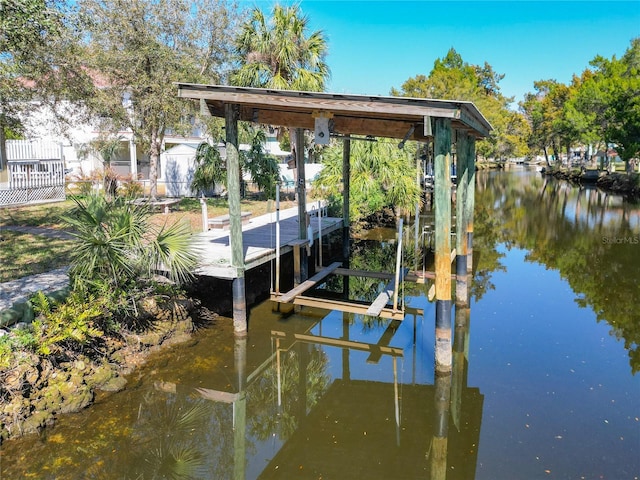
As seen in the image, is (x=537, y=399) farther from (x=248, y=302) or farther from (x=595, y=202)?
(x=595, y=202)

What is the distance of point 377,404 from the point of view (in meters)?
6.81

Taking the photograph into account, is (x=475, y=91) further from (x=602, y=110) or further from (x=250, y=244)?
(x=250, y=244)

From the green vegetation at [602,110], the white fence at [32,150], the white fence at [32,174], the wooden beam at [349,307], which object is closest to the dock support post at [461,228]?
the wooden beam at [349,307]

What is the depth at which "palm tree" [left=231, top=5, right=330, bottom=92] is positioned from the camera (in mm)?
20188

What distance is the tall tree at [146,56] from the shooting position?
15.2 metres

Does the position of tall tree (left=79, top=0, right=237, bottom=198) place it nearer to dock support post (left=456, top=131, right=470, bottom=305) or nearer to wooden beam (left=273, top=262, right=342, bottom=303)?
wooden beam (left=273, top=262, right=342, bottom=303)

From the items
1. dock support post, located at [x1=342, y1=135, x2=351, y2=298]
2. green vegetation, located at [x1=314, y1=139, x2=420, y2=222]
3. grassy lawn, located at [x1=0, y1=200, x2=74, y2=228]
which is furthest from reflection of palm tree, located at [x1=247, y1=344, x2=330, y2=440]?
green vegetation, located at [x1=314, y1=139, x2=420, y2=222]

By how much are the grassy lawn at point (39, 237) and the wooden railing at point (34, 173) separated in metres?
1.08

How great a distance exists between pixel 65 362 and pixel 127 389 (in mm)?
886

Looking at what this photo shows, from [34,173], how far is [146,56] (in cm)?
705

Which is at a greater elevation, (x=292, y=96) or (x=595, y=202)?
(x=292, y=96)

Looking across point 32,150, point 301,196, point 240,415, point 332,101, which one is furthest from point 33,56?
point 32,150

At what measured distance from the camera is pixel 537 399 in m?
6.73

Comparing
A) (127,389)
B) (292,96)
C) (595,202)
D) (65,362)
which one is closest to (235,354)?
(127,389)
